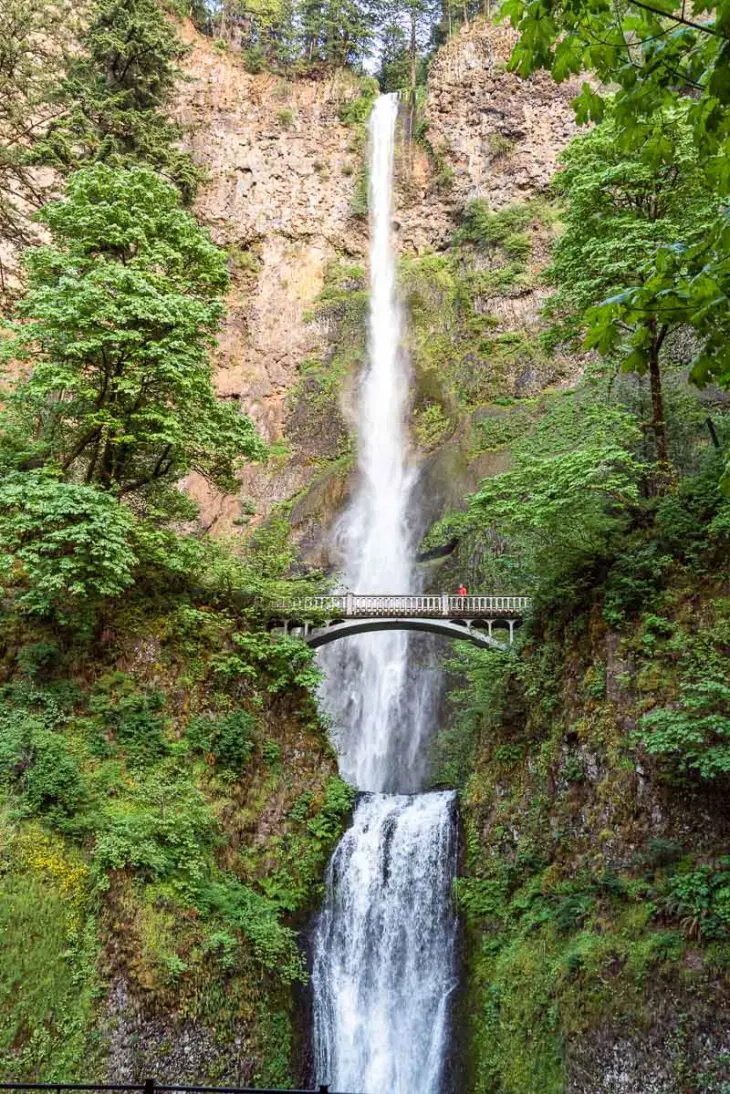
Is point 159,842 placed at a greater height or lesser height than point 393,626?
lesser

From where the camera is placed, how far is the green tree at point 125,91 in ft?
54.9

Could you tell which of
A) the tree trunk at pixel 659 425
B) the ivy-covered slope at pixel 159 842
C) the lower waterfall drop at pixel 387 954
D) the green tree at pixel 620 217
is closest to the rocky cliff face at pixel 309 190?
the ivy-covered slope at pixel 159 842

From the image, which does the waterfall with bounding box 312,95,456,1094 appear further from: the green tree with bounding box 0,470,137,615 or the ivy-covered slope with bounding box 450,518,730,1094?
the green tree with bounding box 0,470,137,615

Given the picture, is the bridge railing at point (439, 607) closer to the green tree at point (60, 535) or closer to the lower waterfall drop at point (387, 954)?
the lower waterfall drop at point (387, 954)

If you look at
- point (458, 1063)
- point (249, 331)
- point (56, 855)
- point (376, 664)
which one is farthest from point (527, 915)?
point (249, 331)

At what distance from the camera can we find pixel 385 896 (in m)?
14.1

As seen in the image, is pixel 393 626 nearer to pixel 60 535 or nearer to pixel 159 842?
pixel 159 842

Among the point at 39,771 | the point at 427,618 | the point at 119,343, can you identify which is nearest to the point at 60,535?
the point at 39,771

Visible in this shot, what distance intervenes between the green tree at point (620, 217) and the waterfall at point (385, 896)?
9042 millimetres

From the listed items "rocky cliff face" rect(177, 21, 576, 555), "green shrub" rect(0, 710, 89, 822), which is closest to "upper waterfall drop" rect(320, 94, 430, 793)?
"rocky cliff face" rect(177, 21, 576, 555)

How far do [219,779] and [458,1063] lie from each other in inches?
238

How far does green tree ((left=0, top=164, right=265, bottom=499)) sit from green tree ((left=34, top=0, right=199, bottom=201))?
9.94ft

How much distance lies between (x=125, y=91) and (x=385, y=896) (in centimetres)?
1925

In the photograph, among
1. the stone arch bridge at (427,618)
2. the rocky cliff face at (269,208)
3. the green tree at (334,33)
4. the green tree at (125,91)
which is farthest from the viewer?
the green tree at (334,33)
